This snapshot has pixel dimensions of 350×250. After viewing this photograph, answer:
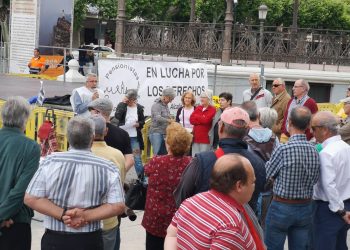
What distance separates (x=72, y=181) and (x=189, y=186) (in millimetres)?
868

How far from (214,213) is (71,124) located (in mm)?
1499

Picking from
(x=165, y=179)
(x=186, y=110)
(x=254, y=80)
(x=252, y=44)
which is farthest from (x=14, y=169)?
(x=252, y=44)

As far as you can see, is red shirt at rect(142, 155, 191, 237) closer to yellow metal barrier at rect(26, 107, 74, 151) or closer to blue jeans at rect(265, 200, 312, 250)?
blue jeans at rect(265, 200, 312, 250)

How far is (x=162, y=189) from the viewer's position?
5410 millimetres

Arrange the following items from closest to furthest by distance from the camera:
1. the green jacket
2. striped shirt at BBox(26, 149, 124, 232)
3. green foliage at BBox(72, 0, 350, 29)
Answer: striped shirt at BBox(26, 149, 124, 232) < the green jacket < green foliage at BBox(72, 0, 350, 29)

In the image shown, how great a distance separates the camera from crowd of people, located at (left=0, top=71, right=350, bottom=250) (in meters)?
3.38

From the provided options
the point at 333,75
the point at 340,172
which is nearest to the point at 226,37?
the point at 333,75

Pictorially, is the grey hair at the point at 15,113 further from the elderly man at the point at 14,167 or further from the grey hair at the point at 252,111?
the grey hair at the point at 252,111

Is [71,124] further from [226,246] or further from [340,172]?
[340,172]

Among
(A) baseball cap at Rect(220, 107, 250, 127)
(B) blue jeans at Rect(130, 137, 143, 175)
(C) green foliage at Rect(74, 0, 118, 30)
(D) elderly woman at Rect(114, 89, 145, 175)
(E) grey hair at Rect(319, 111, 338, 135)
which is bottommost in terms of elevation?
(B) blue jeans at Rect(130, 137, 143, 175)

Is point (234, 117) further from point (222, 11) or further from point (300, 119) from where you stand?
point (222, 11)

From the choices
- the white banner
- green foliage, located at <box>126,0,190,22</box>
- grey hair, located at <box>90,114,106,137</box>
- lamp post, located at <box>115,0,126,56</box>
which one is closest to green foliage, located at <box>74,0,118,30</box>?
green foliage, located at <box>126,0,190,22</box>

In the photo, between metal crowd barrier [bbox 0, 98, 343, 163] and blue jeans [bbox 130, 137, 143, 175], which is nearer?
blue jeans [bbox 130, 137, 143, 175]

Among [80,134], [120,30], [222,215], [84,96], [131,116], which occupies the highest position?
[120,30]
